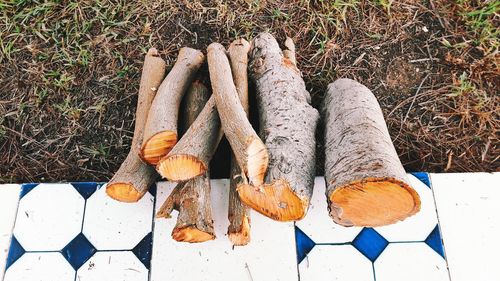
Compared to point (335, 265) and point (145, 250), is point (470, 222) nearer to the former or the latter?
point (335, 265)

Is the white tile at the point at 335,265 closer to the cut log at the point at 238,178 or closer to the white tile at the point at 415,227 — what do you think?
the white tile at the point at 415,227

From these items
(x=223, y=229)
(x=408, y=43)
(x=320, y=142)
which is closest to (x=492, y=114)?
(x=408, y=43)

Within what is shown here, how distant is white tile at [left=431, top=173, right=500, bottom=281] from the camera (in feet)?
6.15

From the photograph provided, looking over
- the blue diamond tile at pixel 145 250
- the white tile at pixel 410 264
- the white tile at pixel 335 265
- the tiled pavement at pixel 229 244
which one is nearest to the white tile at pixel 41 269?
the tiled pavement at pixel 229 244

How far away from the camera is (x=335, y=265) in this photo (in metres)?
1.87

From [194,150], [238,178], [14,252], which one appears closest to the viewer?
[194,150]

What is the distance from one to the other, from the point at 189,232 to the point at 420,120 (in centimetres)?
118

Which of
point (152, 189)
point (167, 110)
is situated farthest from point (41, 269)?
point (167, 110)

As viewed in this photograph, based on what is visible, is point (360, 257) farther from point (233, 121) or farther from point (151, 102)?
point (151, 102)

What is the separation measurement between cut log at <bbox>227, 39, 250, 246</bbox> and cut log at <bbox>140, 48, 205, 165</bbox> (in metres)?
0.18

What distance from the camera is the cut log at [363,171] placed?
1531 millimetres

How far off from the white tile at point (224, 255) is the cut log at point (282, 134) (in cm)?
29

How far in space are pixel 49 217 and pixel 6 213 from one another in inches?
6.8

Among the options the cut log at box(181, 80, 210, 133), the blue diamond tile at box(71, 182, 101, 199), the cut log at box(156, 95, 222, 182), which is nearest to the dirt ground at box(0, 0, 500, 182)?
the blue diamond tile at box(71, 182, 101, 199)
